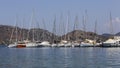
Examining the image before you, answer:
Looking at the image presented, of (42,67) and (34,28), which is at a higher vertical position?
(34,28)

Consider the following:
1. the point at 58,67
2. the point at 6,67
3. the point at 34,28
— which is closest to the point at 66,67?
the point at 58,67

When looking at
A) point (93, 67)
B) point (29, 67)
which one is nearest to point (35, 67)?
point (29, 67)

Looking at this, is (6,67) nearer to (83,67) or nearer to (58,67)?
(58,67)

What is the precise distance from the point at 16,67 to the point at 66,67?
8161 mm

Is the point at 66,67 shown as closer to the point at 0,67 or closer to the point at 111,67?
the point at 111,67

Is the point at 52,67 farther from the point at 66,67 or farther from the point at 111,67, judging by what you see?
the point at 111,67

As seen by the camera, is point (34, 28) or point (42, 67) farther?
point (34, 28)

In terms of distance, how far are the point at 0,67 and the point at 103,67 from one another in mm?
16527

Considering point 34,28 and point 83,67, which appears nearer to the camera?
point 83,67

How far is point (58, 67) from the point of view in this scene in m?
58.2

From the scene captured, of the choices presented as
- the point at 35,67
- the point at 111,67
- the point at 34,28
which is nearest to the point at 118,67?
the point at 111,67

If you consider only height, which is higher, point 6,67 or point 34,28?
point 34,28

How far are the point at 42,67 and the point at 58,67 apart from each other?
259 cm

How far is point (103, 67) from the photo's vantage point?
57594 millimetres
